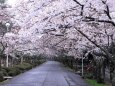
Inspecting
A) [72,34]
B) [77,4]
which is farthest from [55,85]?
[77,4]

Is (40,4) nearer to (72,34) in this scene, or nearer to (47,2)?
(47,2)

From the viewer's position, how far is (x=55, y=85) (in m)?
25.2

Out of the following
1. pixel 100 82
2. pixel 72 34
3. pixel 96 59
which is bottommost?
pixel 100 82

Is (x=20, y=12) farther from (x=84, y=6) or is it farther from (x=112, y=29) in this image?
(x=84, y=6)

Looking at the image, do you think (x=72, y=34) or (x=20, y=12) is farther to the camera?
(x=72, y=34)

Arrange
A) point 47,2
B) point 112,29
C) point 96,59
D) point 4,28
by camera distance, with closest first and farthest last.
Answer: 1. point 47,2
2. point 112,29
3. point 96,59
4. point 4,28

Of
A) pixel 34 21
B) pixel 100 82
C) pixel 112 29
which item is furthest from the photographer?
pixel 100 82

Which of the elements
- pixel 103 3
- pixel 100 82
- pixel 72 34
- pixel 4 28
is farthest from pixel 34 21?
pixel 4 28

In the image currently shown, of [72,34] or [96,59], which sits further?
[96,59]

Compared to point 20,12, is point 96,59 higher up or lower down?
lower down

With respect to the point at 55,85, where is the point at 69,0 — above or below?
above

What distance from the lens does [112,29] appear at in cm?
2056

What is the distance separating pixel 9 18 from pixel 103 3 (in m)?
18.2

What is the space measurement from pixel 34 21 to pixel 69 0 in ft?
10.9
